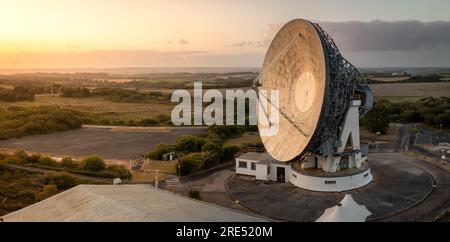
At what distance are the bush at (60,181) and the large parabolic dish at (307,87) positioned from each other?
1421cm

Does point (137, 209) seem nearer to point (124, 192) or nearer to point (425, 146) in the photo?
point (124, 192)

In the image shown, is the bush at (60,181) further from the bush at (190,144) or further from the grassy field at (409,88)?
the grassy field at (409,88)

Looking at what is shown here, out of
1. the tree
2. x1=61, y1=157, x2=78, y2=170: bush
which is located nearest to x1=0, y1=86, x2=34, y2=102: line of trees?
x1=61, y1=157, x2=78, y2=170: bush

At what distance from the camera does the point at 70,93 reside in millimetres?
109188

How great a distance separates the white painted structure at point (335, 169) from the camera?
2797cm

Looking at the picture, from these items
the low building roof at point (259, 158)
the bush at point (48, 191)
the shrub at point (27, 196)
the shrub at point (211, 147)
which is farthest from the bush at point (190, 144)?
the shrub at point (27, 196)

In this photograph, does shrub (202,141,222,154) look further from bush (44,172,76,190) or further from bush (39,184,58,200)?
bush (39,184,58,200)

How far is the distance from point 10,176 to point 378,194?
27.1 meters

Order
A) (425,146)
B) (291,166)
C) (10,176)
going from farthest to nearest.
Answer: (425,146) < (10,176) < (291,166)

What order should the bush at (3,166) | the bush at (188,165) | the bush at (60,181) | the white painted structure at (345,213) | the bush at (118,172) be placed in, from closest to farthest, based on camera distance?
1. the white painted structure at (345,213)
2. the bush at (60,181)
3. the bush at (118,172)
4. the bush at (188,165)
5. the bush at (3,166)
